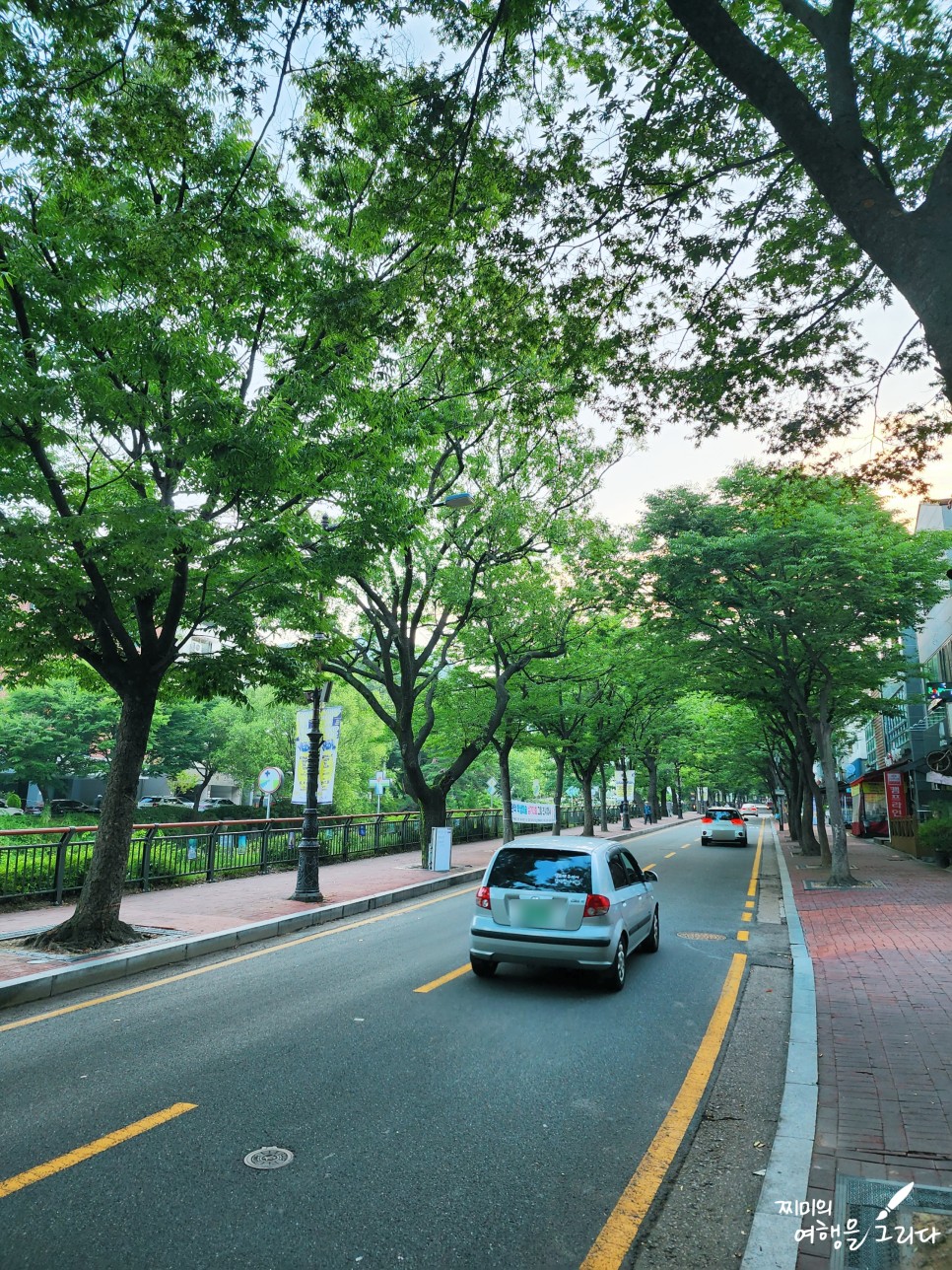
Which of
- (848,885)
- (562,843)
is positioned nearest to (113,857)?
(562,843)

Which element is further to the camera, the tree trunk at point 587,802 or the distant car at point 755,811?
the distant car at point 755,811

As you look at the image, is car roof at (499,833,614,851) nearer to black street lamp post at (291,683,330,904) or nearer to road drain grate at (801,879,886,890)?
black street lamp post at (291,683,330,904)

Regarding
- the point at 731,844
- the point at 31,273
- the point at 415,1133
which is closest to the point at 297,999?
the point at 415,1133

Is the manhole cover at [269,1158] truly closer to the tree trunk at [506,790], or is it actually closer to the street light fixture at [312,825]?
the street light fixture at [312,825]

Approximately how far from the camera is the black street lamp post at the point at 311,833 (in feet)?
44.7

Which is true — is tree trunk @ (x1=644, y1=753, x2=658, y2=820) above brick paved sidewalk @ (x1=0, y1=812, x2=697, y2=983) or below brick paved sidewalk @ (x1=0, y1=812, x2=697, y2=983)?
above

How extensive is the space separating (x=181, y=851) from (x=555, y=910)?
10561 mm

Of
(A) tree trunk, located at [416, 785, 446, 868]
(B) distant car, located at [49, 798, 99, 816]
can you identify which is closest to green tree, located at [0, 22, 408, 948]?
(A) tree trunk, located at [416, 785, 446, 868]

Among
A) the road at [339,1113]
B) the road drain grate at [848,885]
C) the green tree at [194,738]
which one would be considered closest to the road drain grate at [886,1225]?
the road at [339,1113]

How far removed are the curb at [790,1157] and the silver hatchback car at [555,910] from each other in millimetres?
1798

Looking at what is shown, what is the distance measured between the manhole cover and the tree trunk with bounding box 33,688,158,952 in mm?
6230

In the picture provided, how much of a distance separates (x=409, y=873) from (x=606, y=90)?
1655 cm

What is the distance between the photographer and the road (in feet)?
11.1

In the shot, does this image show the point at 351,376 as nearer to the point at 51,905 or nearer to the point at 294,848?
the point at 51,905
